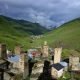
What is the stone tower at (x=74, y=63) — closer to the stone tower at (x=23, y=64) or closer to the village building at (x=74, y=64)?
the village building at (x=74, y=64)

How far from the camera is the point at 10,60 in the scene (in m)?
87.4

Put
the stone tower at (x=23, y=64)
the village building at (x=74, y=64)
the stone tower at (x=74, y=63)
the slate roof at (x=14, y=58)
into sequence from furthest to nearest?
the stone tower at (x=74, y=63)
the village building at (x=74, y=64)
the slate roof at (x=14, y=58)
the stone tower at (x=23, y=64)

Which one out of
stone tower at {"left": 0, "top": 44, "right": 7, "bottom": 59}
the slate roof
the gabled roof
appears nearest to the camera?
stone tower at {"left": 0, "top": 44, "right": 7, "bottom": 59}

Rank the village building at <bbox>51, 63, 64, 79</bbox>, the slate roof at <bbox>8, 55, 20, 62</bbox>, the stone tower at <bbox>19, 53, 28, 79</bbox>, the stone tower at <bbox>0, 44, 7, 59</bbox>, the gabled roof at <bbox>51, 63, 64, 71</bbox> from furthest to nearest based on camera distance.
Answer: the slate roof at <bbox>8, 55, 20, 62</bbox>
the gabled roof at <bbox>51, 63, 64, 71</bbox>
the village building at <bbox>51, 63, 64, 79</bbox>
the stone tower at <bbox>0, 44, 7, 59</bbox>
the stone tower at <bbox>19, 53, 28, 79</bbox>

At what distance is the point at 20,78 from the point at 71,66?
19.1 metres

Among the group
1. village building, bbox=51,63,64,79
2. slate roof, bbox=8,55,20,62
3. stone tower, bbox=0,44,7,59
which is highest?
stone tower, bbox=0,44,7,59

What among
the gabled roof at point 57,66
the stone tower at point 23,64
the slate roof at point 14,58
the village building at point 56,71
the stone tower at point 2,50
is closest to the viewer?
the stone tower at point 23,64

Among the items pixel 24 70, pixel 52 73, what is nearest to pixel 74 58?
pixel 52 73

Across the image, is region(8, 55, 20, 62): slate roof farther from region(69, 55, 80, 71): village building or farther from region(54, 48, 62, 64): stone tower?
region(69, 55, 80, 71): village building

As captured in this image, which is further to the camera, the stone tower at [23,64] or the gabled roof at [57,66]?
the gabled roof at [57,66]

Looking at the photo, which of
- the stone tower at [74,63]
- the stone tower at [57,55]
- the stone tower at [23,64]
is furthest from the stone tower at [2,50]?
the stone tower at [74,63]

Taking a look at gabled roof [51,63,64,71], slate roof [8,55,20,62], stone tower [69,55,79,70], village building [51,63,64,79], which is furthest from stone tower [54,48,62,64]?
slate roof [8,55,20,62]

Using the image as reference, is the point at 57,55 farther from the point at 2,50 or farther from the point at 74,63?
the point at 2,50

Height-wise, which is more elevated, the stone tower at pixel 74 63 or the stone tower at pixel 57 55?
the stone tower at pixel 57 55
